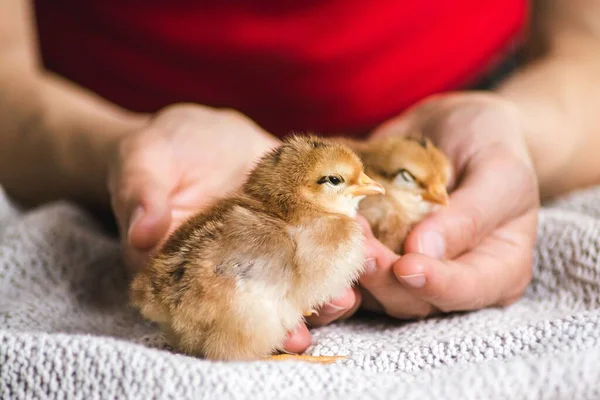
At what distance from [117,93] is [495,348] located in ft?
4.22

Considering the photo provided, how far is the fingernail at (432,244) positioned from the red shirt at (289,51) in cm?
68

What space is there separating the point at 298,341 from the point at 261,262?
0.48 feet

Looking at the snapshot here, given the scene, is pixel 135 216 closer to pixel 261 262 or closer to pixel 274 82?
pixel 261 262

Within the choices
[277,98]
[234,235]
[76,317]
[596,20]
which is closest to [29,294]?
[76,317]

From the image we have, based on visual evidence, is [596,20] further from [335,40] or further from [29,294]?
[29,294]

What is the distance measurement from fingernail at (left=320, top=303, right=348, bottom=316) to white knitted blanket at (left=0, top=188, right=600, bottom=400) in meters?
0.03

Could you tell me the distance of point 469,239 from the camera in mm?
999

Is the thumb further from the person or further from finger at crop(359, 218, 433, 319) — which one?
finger at crop(359, 218, 433, 319)

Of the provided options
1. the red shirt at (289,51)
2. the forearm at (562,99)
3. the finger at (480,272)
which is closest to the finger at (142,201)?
the finger at (480,272)

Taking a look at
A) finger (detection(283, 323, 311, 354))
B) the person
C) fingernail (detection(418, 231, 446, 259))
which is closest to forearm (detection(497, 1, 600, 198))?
the person

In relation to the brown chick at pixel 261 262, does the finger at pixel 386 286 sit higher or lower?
lower

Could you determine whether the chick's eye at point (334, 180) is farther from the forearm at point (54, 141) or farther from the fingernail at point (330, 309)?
the forearm at point (54, 141)

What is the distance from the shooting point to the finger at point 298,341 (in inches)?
32.6

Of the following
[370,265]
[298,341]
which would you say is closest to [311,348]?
[298,341]
